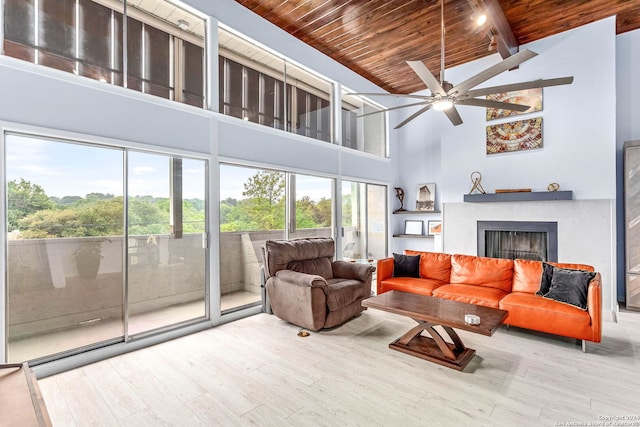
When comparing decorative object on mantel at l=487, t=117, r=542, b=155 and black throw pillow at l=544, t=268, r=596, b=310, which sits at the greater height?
decorative object on mantel at l=487, t=117, r=542, b=155

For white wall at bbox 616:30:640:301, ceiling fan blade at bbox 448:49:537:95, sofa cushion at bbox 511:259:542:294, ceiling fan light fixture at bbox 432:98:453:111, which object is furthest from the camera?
white wall at bbox 616:30:640:301

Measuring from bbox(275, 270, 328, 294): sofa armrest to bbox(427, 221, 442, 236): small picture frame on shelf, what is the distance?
12.2 feet

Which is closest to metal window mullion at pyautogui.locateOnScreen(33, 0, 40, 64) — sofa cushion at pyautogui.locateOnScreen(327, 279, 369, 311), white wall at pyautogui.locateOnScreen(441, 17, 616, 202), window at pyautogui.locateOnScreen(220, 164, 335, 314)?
window at pyautogui.locateOnScreen(220, 164, 335, 314)

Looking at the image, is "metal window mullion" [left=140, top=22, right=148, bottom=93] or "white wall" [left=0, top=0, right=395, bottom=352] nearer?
"white wall" [left=0, top=0, right=395, bottom=352]

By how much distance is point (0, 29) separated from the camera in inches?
103

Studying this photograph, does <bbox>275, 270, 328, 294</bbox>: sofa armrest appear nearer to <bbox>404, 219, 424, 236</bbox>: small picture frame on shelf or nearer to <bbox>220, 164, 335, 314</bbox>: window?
<bbox>220, 164, 335, 314</bbox>: window

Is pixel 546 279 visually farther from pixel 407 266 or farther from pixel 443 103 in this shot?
pixel 443 103

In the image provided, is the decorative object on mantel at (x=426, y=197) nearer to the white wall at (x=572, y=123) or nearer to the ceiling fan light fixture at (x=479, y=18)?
the white wall at (x=572, y=123)

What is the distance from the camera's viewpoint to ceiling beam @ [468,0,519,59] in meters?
3.87

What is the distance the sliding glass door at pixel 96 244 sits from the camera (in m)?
2.75

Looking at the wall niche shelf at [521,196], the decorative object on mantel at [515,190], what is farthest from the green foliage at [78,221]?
Answer: the decorative object on mantel at [515,190]

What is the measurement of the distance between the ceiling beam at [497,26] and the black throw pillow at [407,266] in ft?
10.6

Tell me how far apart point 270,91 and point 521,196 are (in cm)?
419

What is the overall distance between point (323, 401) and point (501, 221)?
14.5ft
